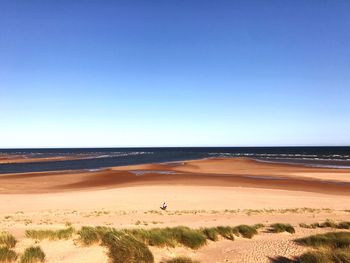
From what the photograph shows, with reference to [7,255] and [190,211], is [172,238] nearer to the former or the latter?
[7,255]

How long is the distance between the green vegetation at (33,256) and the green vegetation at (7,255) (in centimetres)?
26

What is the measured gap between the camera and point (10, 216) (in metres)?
18.8

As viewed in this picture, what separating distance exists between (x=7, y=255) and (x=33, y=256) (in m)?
0.69

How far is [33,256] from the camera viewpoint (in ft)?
29.2

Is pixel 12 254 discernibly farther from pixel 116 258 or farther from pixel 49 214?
pixel 49 214

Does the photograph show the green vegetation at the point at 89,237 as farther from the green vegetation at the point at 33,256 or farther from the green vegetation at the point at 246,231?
the green vegetation at the point at 246,231

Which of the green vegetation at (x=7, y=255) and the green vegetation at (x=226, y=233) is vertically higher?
the green vegetation at (x=7, y=255)

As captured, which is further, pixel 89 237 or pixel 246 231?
pixel 246 231

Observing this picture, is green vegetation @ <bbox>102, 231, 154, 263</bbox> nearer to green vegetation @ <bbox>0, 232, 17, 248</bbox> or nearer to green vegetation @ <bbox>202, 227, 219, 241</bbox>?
green vegetation @ <bbox>0, 232, 17, 248</bbox>

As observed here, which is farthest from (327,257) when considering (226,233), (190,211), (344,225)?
(190,211)

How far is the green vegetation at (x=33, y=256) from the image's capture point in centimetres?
873

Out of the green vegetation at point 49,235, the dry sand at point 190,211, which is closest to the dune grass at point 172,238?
the dry sand at point 190,211

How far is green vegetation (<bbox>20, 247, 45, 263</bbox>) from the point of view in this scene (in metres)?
8.73

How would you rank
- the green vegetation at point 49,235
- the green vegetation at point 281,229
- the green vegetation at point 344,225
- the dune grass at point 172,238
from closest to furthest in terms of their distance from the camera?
the dune grass at point 172,238, the green vegetation at point 49,235, the green vegetation at point 281,229, the green vegetation at point 344,225
